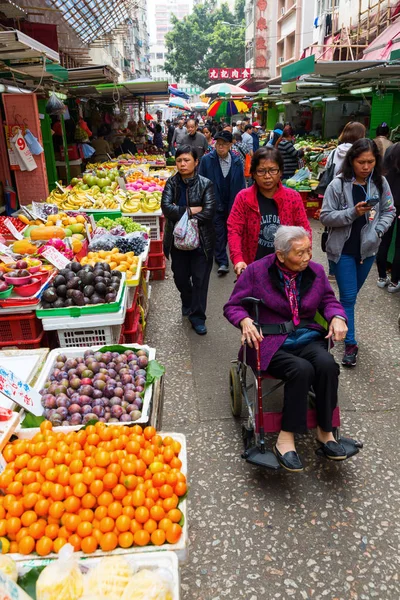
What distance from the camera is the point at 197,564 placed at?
8.18ft

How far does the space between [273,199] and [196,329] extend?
6.16 feet

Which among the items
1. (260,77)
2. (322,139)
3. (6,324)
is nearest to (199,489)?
(6,324)

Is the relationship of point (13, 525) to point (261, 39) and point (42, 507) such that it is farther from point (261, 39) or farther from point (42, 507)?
point (261, 39)

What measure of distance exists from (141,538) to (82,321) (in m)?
1.90

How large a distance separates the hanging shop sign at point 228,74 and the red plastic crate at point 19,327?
39891 mm

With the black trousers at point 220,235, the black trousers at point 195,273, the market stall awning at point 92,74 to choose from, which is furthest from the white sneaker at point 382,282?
the market stall awning at point 92,74

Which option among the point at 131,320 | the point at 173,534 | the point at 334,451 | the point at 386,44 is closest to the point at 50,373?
the point at 131,320

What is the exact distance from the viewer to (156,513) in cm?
188

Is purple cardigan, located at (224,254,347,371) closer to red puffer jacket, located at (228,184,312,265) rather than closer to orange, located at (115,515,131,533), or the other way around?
red puffer jacket, located at (228,184,312,265)

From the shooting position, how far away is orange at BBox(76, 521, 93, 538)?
1.82 meters

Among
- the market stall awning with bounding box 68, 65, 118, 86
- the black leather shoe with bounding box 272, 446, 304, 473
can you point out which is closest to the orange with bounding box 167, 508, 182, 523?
the black leather shoe with bounding box 272, 446, 304, 473

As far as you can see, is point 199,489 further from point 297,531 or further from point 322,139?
point 322,139

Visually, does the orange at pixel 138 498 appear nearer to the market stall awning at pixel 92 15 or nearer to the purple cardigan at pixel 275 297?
the purple cardigan at pixel 275 297

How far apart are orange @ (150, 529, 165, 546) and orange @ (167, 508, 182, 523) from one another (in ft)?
0.25
